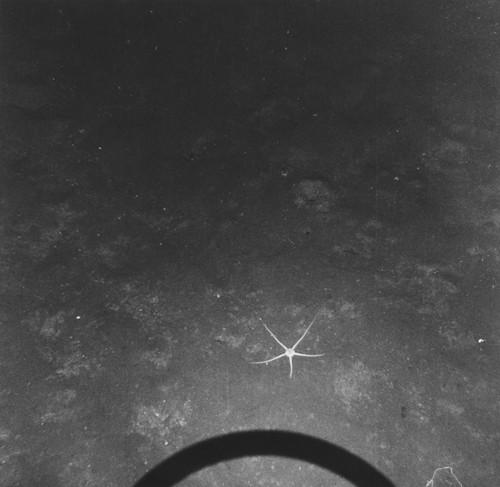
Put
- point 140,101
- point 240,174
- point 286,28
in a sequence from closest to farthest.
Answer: point 240,174
point 140,101
point 286,28

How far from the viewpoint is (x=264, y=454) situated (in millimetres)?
2051

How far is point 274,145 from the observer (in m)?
2.67

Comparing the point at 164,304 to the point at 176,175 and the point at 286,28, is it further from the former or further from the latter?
the point at 286,28

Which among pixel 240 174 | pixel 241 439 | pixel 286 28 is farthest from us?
pixel 286 28

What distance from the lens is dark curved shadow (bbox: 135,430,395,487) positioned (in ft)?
6.61

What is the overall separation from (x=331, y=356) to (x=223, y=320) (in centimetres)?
57

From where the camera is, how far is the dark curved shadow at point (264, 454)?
2014 millimetres

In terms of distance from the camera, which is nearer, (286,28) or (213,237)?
(213,237)

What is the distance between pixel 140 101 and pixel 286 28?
1.07m

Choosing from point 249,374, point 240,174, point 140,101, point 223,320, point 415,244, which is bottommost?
point 249,374

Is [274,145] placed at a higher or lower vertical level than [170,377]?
higher

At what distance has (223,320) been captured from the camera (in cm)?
230

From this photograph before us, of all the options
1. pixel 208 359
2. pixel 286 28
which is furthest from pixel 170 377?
pixel 286 28

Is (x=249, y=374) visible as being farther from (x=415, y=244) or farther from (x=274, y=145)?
(x=274, y=145)
